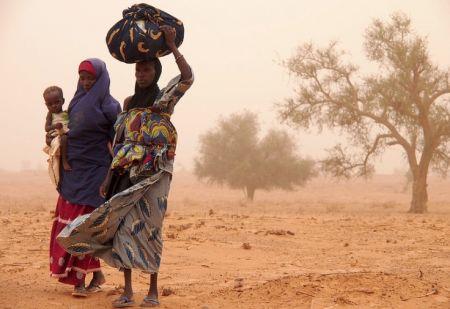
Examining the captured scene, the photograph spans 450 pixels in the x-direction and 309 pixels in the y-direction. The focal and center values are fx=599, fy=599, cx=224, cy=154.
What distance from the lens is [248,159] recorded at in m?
31.2

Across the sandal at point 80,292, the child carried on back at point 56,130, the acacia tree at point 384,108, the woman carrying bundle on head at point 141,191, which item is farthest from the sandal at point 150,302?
the acacia tree at point 384,108

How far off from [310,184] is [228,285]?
5097cm

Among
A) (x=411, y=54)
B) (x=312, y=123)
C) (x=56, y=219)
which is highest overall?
(x=411, y=54)

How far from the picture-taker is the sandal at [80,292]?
4.69 meters

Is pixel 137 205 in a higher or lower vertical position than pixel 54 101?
lower

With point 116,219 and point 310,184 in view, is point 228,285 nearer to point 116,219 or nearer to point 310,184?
point 116,219

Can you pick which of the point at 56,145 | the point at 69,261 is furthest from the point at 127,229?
the point at 56,145

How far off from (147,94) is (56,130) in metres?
0.97

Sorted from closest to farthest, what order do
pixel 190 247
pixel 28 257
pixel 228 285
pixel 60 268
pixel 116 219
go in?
pixel 116 219
pixel 60 268
pixel 228 285
pixel 28 257
pixel 190 247

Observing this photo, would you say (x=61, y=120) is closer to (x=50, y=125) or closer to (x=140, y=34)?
(x=50, y=125)

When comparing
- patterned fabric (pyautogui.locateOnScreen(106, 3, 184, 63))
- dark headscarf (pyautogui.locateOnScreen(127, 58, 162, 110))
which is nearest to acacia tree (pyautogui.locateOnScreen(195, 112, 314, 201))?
dark headscarf (pyautogui.locateOnScreen(127, 58, 162, 110))

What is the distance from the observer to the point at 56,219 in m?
4.91

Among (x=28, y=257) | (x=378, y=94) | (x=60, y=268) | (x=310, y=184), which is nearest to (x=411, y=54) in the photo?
(x=378, y=94)

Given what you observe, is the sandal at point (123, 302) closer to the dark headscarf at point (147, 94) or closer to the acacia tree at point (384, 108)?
the dark headscarf at point (147, 94)
